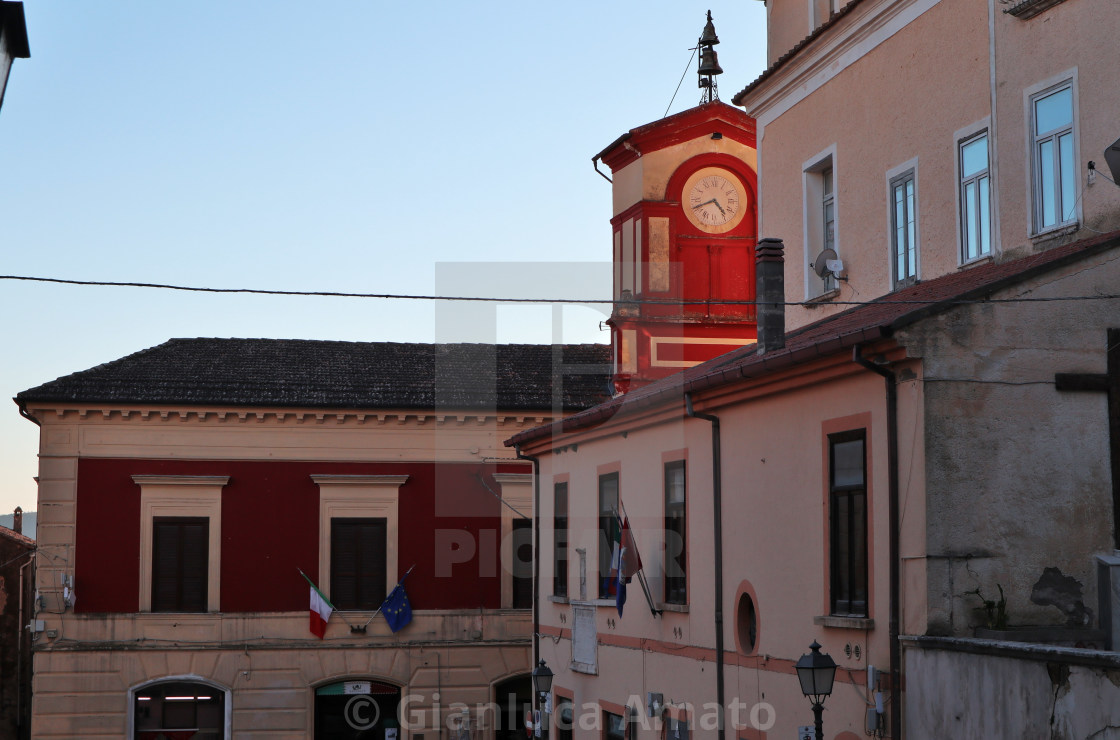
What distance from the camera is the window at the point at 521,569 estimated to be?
100 ft

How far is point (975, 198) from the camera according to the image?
16.0 meters

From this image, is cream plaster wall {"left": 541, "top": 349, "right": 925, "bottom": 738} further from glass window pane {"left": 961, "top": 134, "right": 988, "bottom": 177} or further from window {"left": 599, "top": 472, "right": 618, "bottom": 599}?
glass window pane {"left": 961, "top": 134, "right": 988, "bottom": 177}

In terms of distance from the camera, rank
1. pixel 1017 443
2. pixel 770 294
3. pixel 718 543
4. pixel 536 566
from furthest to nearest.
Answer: pixel 536 566 → pixel 770 294 → pixel 718 543 → pixel 1017 443

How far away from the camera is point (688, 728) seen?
17688 mm

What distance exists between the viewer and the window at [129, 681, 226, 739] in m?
28.6

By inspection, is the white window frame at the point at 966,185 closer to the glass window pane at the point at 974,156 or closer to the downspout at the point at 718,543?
the glass window pane at the point at 974,156

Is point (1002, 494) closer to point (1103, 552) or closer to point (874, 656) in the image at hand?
point (1103, 552)

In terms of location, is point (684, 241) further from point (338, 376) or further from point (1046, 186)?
point (1046, 186)

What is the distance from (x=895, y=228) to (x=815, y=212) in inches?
105

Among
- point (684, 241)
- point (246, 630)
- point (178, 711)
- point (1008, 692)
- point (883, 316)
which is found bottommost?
point (178, 711)

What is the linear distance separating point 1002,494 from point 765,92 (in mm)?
10892

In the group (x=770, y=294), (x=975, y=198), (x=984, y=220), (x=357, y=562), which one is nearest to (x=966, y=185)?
(x=975, y=198)

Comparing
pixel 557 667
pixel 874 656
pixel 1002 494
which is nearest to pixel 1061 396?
pixel 1002 494

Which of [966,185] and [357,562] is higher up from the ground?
[966,185]
